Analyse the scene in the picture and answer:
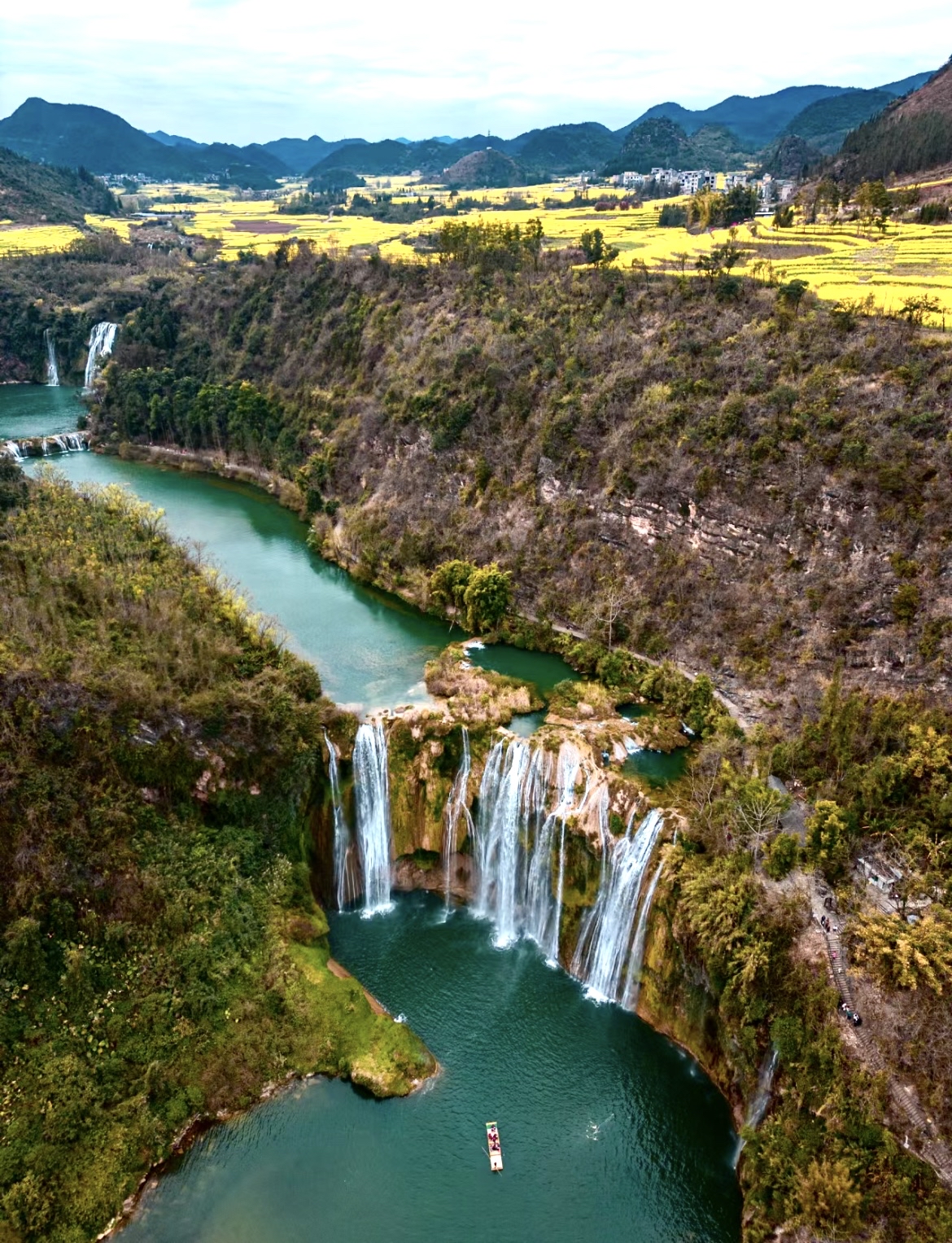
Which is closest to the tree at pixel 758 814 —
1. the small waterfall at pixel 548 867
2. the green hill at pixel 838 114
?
the small waterfall at pixel 548 867

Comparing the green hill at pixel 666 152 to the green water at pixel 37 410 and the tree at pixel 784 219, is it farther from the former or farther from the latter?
the tree at pixel 784 219

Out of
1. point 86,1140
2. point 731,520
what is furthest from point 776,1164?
point 731,520

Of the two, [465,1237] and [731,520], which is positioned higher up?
[731,520]

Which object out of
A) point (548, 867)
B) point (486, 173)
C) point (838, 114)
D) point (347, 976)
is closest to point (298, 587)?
point (548, 867)

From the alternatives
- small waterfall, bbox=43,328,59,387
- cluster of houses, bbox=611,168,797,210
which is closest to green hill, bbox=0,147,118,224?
small waterfall, bbox=43,328,59,387

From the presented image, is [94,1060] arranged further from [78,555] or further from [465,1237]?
[78,555]

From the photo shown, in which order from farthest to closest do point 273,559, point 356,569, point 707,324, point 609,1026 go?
point 273,559 < point 356,569 < point 707,324 < point 609,1026
